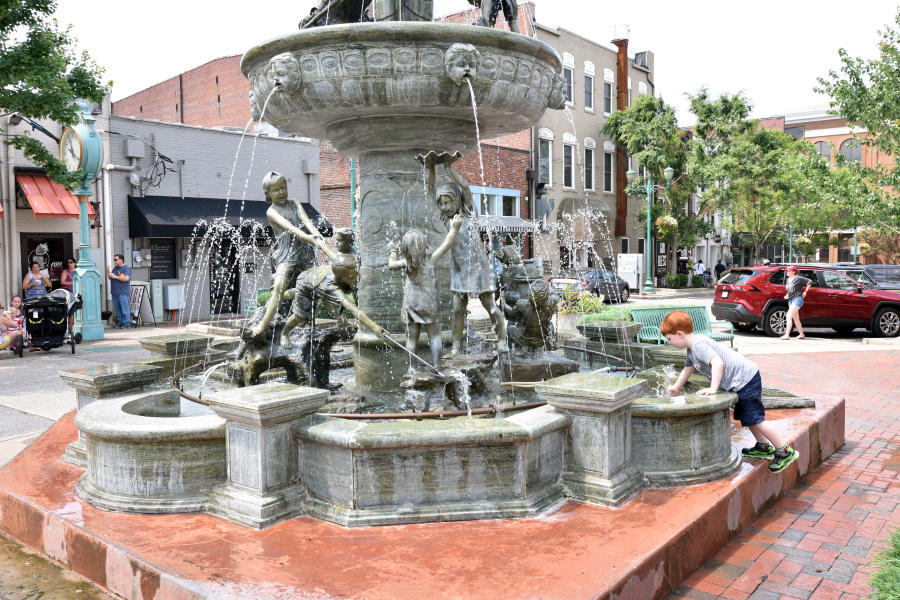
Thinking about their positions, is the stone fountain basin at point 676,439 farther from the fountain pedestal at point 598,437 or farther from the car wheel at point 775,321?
the car wheel at point 775,321

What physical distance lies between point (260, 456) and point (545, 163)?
116ft

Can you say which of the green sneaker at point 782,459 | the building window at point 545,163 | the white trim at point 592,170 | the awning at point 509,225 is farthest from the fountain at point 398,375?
the white trim at point 592,170

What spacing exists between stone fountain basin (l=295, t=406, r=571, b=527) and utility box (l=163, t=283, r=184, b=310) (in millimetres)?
18914

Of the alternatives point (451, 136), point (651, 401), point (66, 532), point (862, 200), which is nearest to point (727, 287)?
point (862, 200)

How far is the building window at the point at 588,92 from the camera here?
137ft

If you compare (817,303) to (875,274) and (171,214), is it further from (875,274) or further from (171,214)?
(171,214)

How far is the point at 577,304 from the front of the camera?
47.4 ft

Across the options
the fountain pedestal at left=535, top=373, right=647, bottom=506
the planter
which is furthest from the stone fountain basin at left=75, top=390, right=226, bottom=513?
the planter

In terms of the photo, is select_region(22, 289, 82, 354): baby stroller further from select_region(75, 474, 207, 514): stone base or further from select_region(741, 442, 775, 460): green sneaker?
select_region(741, 442, 775, 460): green sneaker

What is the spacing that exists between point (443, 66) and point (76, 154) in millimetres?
13900

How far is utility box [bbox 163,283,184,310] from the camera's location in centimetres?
2193

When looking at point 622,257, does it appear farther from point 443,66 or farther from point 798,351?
point 443,66

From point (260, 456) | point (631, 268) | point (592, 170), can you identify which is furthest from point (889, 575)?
point (592, 170)

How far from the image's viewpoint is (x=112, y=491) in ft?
15.2
